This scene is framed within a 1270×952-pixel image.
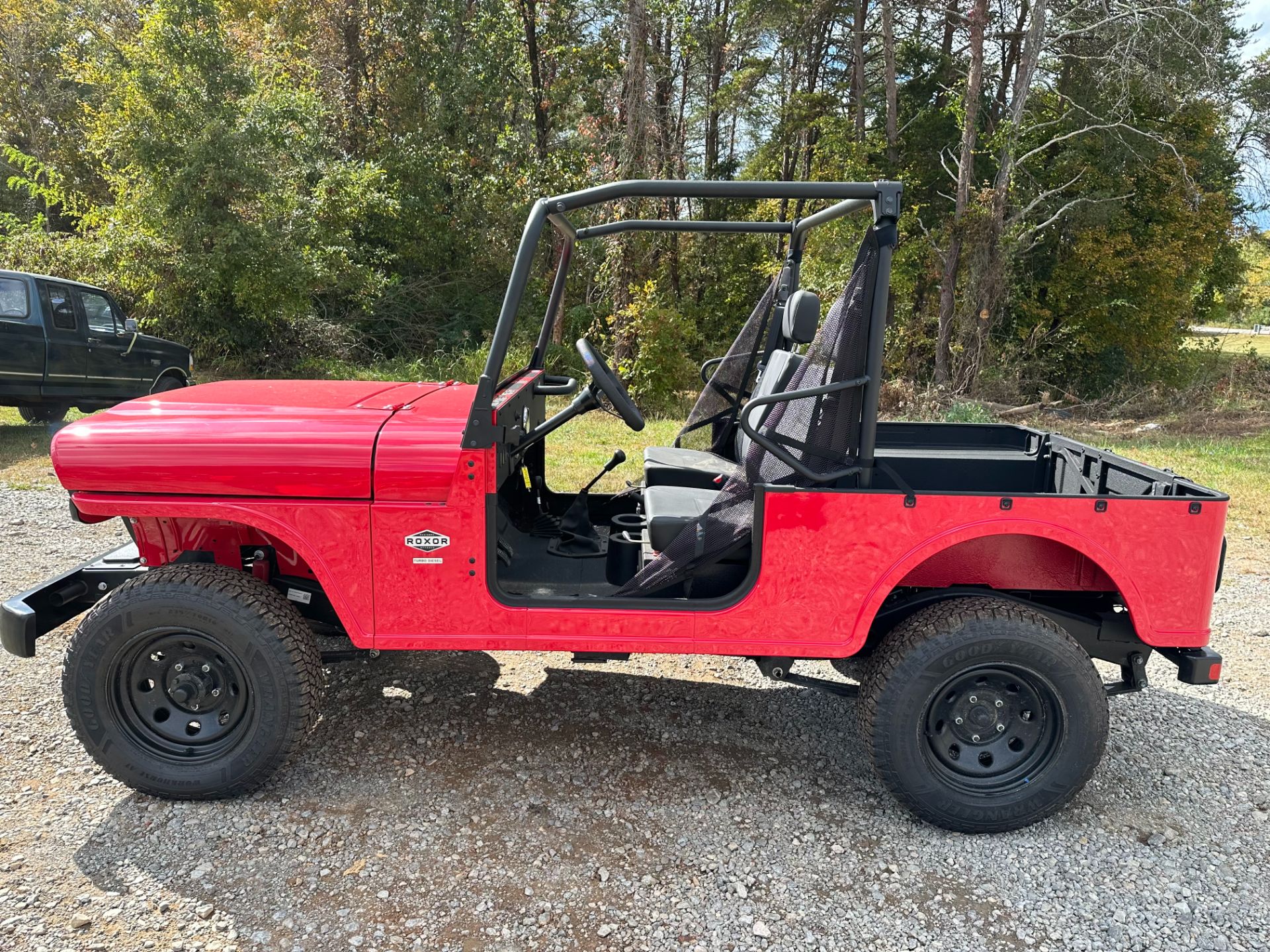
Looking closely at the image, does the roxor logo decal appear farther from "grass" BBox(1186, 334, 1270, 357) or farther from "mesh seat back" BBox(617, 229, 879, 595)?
"grass" BBox(1186, 334, 1270, 357)

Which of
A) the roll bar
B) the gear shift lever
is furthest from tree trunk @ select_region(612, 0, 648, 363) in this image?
the roll bar

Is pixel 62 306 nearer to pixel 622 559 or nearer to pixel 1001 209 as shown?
pixel 622 559

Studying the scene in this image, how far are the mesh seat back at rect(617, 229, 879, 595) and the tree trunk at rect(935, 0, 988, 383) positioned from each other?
11744mm

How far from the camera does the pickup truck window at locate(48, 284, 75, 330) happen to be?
29.3ft

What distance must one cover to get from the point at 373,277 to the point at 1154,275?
14280mm

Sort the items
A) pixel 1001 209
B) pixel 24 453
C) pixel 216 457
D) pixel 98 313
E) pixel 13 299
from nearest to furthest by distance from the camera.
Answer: pixel 216 457
pixel 24 453
pixel 13 299
pixel 98 313
pixel 1001 209

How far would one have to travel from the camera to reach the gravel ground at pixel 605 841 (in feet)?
8.10

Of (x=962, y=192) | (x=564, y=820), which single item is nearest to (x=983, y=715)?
(x=564, y=820)

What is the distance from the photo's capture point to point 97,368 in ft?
30.7

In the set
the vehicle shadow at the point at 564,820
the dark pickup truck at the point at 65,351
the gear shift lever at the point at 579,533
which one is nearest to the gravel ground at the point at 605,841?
the vehicle shadow at the point at 564,820

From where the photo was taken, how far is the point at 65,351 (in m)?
8.98

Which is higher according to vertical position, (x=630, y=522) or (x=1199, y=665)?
(x=630, y=522)

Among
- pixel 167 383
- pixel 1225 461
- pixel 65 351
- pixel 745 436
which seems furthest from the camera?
pixel 167 383

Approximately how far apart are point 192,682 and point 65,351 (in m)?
7.70
